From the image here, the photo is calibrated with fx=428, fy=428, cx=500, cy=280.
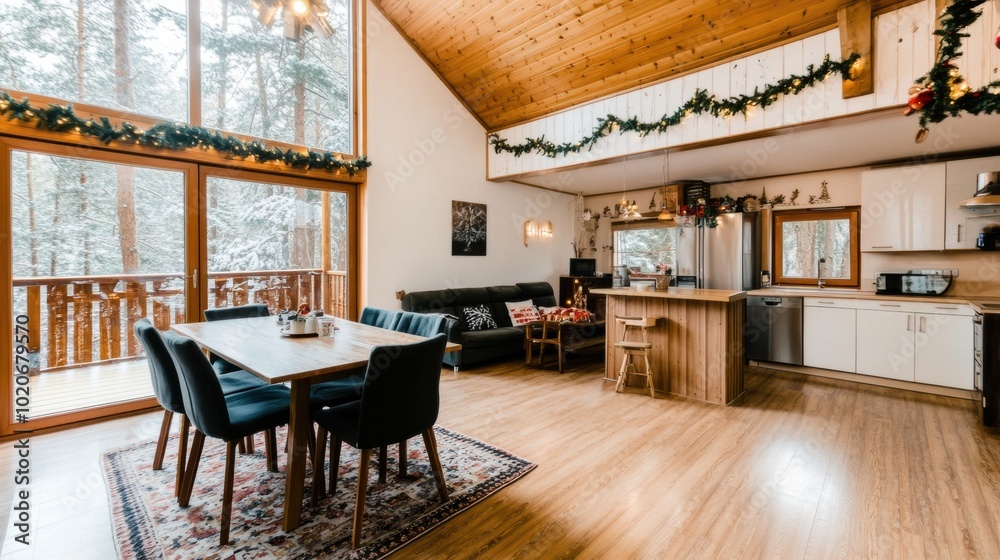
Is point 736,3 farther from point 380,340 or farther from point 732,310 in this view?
point 380,340

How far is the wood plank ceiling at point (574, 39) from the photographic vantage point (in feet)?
11.9

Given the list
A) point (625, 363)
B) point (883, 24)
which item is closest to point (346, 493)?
point (625, 363)

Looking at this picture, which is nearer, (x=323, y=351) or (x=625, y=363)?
(x=323, y=351)

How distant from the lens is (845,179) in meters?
5.12

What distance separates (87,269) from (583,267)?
244 inches

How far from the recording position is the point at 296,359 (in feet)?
6.72

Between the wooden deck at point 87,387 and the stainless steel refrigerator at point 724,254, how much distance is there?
6.12m

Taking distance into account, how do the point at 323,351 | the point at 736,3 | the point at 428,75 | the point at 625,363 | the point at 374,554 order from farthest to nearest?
the point at 428,75 → the point at 625,363 → the point at 736,3 → the point at 323,351 → the point at 374,554

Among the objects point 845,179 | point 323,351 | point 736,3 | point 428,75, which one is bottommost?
point 323,351

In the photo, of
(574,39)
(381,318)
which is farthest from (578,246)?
(381,318)

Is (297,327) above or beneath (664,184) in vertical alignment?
beneath

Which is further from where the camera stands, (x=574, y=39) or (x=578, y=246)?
(x=578, y=246)

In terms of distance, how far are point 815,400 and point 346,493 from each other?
411cm

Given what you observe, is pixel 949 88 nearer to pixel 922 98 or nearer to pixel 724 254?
pixel 922 98
